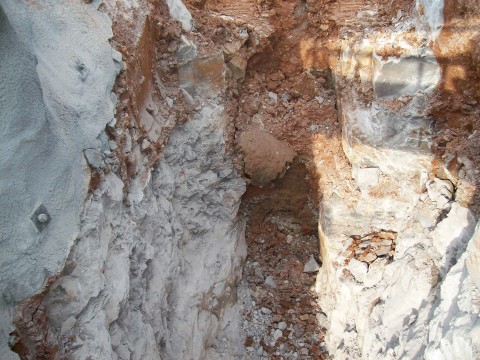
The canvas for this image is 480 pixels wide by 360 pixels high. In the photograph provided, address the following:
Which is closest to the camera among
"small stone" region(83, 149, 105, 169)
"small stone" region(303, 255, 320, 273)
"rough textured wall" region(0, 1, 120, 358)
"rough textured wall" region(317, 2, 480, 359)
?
"rough textured wall" region(0, 1, 120, 358)

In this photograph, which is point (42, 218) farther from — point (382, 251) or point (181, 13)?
point (382, 251)

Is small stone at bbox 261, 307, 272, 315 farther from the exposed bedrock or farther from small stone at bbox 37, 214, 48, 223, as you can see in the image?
small stone at bbox 37, 214, 48, 223

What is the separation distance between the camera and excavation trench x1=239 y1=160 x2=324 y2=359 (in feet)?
15.6

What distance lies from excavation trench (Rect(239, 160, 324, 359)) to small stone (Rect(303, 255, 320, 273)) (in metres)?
0.04

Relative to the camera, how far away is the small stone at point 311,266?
4925 millimetres

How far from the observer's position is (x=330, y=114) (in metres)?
4.59

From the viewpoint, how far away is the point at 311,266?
4.93 meters

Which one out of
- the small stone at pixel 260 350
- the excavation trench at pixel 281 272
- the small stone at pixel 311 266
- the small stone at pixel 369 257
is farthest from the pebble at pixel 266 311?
the small stone at pixel 369 257

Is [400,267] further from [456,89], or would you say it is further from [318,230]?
[456,89]

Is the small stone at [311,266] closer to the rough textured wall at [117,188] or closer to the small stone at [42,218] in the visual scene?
the rough textured wall at [117,188]

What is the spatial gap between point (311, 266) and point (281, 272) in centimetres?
36

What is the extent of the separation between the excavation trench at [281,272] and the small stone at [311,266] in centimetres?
4

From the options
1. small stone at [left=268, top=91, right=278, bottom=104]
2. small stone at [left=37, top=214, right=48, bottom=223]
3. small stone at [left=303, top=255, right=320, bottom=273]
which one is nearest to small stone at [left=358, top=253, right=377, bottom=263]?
small stone at [left=303, top=255, right=320, bottom=273]

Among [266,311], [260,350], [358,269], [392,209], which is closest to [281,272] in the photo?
[266,311]
